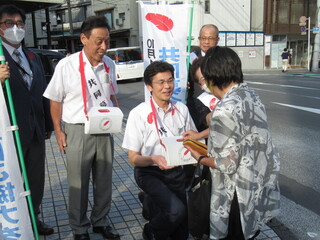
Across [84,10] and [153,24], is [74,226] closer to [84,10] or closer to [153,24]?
[153,24]

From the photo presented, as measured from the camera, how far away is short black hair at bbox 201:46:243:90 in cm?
194

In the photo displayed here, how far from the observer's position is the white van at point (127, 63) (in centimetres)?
1656

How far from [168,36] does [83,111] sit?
1347 mm

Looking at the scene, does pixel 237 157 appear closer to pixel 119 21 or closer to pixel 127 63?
pixel 127 63

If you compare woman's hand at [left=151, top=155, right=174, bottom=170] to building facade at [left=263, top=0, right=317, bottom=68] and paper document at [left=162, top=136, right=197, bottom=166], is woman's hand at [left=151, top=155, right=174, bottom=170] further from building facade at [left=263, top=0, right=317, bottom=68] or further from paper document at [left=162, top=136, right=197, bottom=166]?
building facade at [left=263, top=0, right=317, bottom=68]

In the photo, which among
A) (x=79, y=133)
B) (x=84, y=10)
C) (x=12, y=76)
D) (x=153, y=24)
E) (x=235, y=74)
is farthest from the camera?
(x=84, y=10)

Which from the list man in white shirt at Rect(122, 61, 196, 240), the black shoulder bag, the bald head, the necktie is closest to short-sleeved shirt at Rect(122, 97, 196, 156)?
man in white shirt at Rect(122, 61, 196, 240)

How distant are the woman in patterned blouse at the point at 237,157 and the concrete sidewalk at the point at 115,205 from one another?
119cm

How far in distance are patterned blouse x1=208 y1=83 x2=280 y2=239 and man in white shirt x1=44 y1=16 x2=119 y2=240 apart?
1.29m

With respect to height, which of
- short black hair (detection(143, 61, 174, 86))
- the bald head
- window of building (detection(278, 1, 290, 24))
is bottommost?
short black hair (detection(143, 61, 174, 86))

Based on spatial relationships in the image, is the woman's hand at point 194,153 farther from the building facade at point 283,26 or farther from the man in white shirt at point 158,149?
the building facade at point 283,26

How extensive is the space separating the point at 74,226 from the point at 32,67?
144cm

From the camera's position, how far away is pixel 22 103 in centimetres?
272

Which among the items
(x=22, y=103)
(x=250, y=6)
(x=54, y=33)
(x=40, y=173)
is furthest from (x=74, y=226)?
(x=54, y=33)
